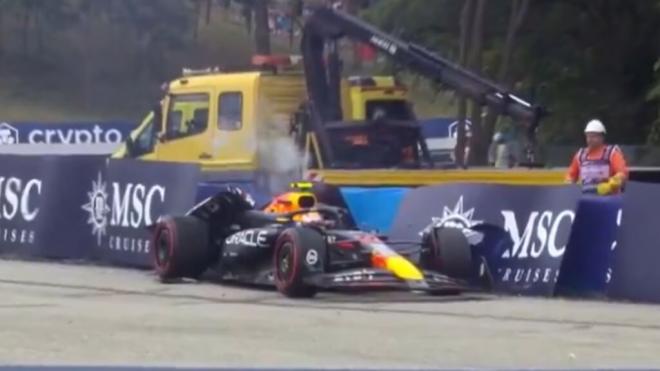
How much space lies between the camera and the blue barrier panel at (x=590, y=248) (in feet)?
59.4

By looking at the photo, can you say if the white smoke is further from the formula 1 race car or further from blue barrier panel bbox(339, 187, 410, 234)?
the formula 1 race car

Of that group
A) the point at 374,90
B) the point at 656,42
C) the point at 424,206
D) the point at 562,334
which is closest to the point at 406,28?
the point at 656,42

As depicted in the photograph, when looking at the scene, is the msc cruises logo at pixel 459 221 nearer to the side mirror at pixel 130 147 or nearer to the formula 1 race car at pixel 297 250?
the formula 1 race car at pixel 297 250

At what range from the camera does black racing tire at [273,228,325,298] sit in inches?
691

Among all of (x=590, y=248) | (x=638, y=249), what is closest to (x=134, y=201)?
(x=590, y=248)

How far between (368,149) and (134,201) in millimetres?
4307

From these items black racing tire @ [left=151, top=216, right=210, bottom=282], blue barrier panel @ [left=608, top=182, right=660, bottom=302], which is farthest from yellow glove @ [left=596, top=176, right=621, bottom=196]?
black racing tire @ [left=151, top=216, right=210, bottom=282]

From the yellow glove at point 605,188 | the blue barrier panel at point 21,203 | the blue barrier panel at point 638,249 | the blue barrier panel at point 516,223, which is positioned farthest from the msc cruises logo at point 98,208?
the blue barrier panel at point 638,249

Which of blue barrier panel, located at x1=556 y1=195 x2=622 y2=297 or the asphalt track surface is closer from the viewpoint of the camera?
the asphalt track surface

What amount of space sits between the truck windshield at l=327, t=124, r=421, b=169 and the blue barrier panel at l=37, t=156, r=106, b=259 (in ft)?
12.1

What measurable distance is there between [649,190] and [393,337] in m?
4.43

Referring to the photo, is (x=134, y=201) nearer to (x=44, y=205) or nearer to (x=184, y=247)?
(x=44, y=205)

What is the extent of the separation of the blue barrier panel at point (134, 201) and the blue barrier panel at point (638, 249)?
565cm

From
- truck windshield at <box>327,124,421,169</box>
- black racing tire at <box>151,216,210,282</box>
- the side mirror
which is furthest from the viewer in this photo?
the side mirror
